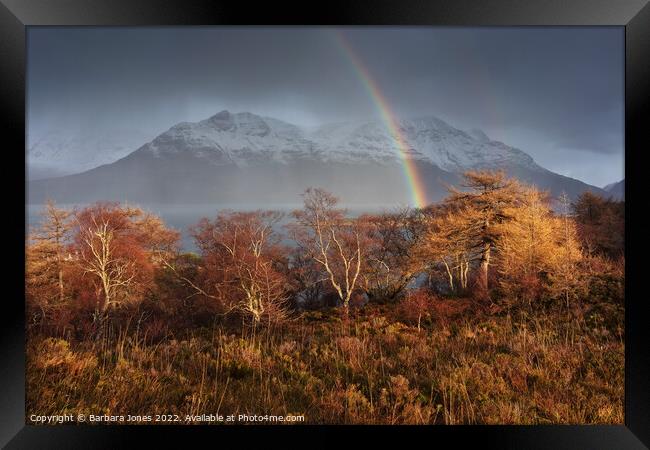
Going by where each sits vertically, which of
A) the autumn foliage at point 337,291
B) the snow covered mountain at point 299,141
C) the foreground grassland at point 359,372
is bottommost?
the foreground grassland at point 359,372

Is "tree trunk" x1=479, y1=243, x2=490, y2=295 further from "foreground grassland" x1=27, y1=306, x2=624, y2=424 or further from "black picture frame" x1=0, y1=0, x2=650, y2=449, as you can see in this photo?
"black picture frame" x1=0, y1=0, x2=650, y2=449

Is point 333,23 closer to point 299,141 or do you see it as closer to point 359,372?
point 299,141

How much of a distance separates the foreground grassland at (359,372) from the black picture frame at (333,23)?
0.38 ft

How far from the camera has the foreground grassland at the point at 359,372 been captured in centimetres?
236

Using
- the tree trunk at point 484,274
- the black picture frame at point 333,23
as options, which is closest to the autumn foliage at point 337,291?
the tree trunk at point 484,274

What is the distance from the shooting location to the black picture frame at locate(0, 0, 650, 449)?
88.7 inches

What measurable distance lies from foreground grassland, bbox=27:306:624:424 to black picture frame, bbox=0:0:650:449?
0.38 ft

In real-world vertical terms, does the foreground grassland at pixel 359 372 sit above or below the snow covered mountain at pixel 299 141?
below

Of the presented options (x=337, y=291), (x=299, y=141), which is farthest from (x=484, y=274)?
(x=299, y=141)

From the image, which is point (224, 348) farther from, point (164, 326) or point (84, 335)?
point (84, 335)

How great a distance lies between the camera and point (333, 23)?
7.54 feet

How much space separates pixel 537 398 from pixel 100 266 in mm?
4127

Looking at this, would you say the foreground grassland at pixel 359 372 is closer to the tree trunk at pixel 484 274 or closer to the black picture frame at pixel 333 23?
the black picture frame at pixel 333 23


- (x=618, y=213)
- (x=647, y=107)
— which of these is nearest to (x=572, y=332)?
(x=618, y=213)
